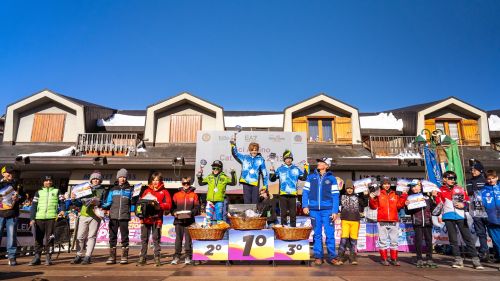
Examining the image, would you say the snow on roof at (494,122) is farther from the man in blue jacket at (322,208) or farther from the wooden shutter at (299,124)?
the man in blue jacket at (322,208)

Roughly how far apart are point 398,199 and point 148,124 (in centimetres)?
1251

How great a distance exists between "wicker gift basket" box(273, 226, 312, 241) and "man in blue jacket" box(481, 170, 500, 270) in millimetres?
4286

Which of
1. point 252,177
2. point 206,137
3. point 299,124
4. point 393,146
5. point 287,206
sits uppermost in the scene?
point 299,124

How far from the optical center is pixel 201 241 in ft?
20.2

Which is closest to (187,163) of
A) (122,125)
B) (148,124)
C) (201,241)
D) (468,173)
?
(148,124)

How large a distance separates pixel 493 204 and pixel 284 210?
4600 mm

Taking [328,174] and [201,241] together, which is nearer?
[201,241]

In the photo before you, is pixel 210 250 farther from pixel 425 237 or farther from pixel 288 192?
pixel 425 237

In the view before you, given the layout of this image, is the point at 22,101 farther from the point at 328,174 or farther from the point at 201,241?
the point at 328,174

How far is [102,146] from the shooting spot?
48.7 feet

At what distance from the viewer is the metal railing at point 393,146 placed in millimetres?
14901

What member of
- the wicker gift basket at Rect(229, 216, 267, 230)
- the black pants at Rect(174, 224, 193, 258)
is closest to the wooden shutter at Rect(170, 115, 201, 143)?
the black pants at Rect(174, 224, 193, 258)

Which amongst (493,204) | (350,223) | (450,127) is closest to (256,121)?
(450,127)

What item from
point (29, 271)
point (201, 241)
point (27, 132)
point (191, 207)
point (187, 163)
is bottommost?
point (29, 271)
